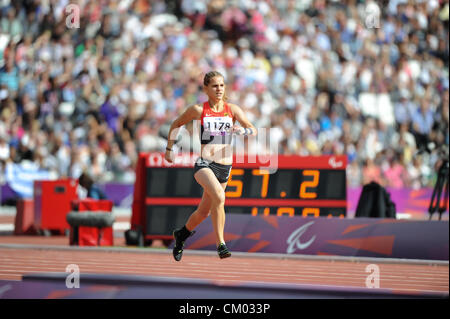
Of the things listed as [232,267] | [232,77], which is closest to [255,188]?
[232,267]

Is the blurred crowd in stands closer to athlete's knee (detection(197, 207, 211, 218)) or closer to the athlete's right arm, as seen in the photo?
athlete's knee (detection(197, 207, 211, 218))

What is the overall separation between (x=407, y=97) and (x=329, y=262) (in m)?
13.4

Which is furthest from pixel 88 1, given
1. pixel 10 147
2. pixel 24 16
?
pixel 10 147

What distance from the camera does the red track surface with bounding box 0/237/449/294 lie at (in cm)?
984

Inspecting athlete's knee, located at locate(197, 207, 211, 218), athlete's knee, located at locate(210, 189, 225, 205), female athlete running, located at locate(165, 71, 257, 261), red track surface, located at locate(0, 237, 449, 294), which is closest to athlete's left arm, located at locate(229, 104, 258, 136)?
female athlete running, located at locate(165, 71, 257, 261)

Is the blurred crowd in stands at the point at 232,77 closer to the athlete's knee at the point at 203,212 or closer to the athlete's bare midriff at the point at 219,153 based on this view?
the athlete's knee at the point at 203,212

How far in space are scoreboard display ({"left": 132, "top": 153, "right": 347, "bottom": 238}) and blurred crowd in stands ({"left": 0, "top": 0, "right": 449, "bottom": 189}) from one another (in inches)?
281

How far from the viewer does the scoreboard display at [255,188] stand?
11234mm

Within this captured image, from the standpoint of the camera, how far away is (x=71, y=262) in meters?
11.7

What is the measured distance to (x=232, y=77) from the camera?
23.9 meters

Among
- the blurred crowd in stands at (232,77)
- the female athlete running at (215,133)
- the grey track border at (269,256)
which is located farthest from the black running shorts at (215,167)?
the blurred crowd in stands at (232,77)

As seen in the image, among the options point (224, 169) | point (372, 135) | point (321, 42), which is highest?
point (321, 42)

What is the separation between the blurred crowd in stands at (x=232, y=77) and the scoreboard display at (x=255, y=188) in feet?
23.4

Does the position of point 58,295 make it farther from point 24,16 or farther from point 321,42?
point 321,42
